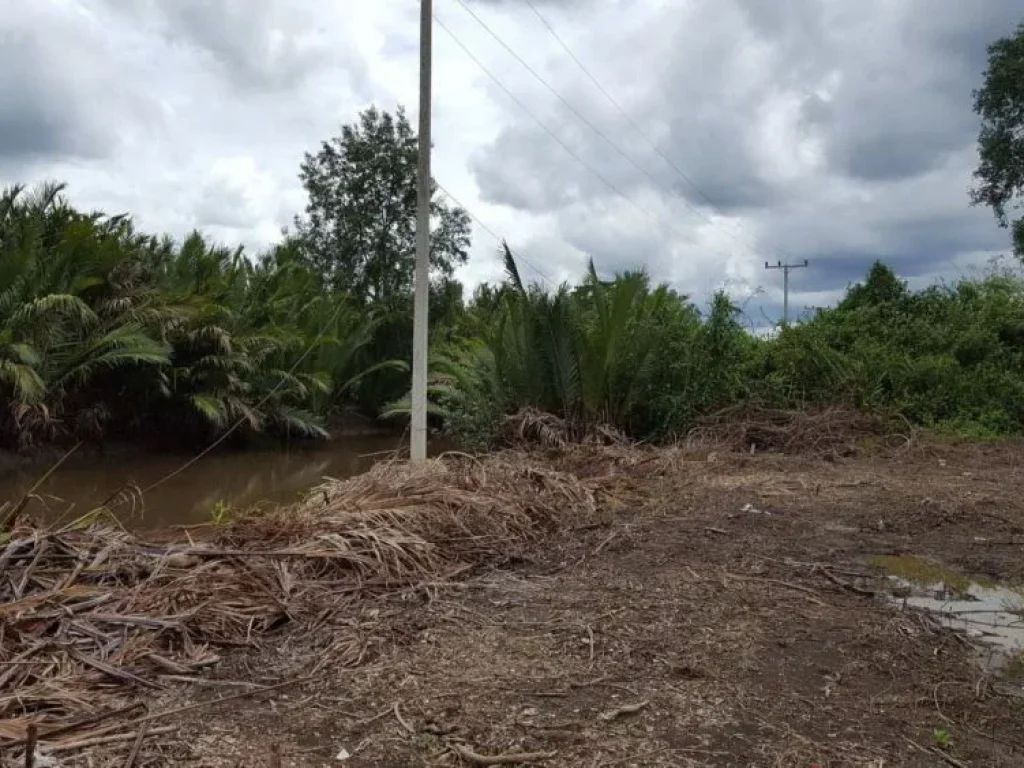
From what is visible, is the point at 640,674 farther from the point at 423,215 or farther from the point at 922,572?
the point at 423,215

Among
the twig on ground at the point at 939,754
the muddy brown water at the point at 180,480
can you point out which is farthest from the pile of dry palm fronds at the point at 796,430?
the twig on ground at the point at 939,754

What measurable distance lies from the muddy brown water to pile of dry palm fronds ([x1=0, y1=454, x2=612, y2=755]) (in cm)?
486

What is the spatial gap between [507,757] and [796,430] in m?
10.3

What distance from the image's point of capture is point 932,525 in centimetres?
662

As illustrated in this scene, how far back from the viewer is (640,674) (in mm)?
3422

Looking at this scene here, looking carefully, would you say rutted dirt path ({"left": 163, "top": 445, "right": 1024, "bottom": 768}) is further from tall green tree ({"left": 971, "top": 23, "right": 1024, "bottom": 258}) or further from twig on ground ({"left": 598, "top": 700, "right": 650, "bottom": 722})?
tall green tree ({"left": 971, "top": 23, "right": 1024, "bottom": 258})

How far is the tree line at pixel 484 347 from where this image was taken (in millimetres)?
12953

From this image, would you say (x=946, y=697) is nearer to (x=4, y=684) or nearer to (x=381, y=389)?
(x=4, y=684)

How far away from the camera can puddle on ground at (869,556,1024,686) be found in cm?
393

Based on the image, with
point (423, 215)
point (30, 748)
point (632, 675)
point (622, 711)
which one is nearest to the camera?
point (30, 748)

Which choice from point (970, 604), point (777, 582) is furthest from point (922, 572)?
point (777, 582)

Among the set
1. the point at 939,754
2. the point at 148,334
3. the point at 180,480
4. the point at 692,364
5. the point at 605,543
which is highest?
the point at 148,334

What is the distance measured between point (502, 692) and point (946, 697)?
1703 mm

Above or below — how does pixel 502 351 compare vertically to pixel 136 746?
above
